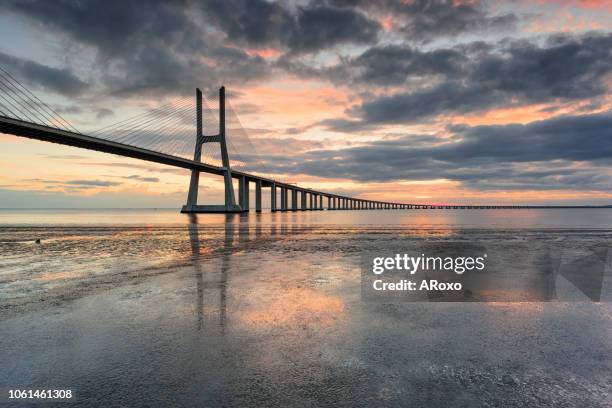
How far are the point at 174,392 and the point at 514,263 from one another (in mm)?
13907

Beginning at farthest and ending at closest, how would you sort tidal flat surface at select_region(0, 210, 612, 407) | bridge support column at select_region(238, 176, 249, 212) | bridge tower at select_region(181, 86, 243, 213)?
bridge support column at select_region(238, 176, 249, 212) < bridge tower at select_region(181, 86, 243, 213) < tidal flat surface at select_region(0, 210, 612, 407)

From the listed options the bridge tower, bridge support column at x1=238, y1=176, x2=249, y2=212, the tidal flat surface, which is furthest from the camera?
bridge support column at x1=238, y1=176, x2=249, y2=212

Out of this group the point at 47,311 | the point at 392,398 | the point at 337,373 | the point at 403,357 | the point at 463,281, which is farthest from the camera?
the point at 463,281

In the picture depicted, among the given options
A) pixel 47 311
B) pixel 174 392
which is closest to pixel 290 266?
pixel 47 311

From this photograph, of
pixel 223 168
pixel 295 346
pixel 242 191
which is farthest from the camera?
pixel 242 191

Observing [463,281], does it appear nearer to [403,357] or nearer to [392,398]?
[403,357]

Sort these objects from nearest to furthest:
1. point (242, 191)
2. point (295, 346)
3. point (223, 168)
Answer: point (295, 346)
point (223, 168)
point (242, 191)

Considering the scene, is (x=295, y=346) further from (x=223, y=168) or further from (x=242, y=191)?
(x=242, y=191)

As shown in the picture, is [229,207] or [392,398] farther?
[229,207]

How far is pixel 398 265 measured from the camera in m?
14.2

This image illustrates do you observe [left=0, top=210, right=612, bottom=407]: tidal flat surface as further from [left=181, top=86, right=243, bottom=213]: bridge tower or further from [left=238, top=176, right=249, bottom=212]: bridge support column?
[left=238, top=176, right=249, bottom=212]: bridge support column

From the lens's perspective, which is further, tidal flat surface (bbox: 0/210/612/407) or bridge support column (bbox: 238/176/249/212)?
bridge support column (bbox: 238/176/249/212)

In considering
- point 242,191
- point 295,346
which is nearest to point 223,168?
point 242,191

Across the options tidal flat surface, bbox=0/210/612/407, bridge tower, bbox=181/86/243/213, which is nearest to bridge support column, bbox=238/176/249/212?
bridge tower, bbox=181/86/243/213
